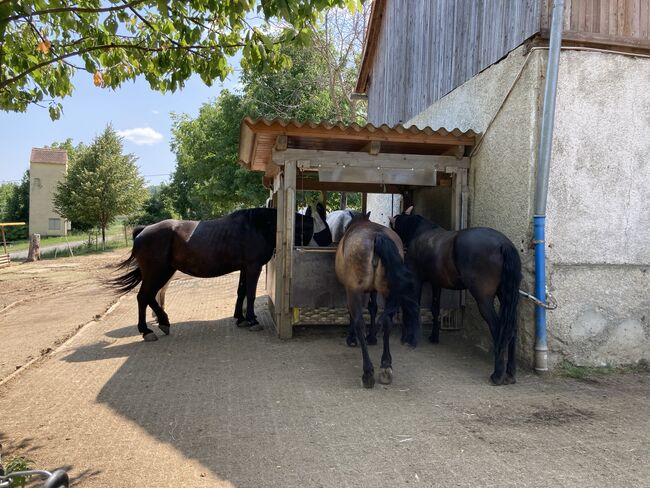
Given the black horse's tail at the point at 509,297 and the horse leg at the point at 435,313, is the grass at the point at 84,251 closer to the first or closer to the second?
the horse leg at the point at 435,313

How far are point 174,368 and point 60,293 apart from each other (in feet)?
27.6

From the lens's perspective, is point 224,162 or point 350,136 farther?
point 224,162

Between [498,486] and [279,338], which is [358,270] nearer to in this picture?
[279,338]

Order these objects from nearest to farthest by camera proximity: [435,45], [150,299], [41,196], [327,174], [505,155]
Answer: [505,155] < [327,174] < [150,299] < [435,45] < [41,196]

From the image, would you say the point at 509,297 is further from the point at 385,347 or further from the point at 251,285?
the point at 251,285

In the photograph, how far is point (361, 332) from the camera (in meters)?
5.06

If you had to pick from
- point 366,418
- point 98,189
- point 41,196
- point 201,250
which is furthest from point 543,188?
point 41,196

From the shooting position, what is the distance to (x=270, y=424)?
3.98m

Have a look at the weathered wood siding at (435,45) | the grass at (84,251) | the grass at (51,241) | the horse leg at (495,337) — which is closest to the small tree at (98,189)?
the grass at (84,251)

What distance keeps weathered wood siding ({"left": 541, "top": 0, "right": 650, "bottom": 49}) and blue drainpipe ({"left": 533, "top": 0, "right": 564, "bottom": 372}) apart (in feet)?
0.92

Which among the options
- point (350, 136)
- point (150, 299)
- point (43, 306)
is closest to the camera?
point (350, 136)

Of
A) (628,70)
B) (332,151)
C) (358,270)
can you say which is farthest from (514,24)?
(358,270)

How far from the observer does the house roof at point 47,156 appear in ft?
149

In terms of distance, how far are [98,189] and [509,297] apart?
27444mm
